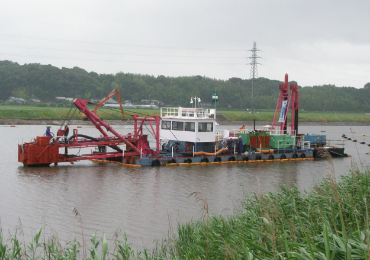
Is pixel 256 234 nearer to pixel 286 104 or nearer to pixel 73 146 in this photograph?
pixel 73 146

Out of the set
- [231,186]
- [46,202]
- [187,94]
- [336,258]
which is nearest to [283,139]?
[231,186]

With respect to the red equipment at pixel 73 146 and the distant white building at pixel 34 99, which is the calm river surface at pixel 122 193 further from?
the distant white building at pixel 34 99

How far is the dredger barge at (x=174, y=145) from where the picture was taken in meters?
24.1

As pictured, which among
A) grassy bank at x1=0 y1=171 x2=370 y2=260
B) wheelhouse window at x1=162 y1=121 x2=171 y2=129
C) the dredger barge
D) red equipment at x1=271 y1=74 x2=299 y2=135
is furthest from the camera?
red equipment at x1=271 y1=74 x2=299 y2=135

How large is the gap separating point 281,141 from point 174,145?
8.15 metres

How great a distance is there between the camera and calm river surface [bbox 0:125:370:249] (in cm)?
1334

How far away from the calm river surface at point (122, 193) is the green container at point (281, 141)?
2334 millimetres

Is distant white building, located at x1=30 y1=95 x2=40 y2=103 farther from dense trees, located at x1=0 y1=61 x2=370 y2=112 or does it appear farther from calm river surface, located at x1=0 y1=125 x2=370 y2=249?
calm river surface, located at x1=0 y1=125 x2=370 y2=249

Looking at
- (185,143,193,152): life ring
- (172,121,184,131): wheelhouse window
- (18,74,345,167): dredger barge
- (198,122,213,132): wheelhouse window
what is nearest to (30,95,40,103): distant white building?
(18,74,345,167): dredger barge

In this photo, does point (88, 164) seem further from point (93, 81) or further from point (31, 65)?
point (31, 65)

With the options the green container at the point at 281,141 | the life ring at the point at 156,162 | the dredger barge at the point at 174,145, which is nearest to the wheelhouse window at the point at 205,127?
the dredger barge at the point at 174,145

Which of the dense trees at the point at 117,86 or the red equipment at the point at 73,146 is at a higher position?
the dense trees at the point at 117,86

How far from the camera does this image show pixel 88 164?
26.7 m

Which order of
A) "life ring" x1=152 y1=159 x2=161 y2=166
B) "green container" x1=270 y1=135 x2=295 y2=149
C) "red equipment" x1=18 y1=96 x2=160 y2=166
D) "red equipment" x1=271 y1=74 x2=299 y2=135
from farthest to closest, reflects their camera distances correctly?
"red equipment" x1=271 y1=74 x2=299 y2=135 < "green container" x1=270 y1=135 x2=295 y2=149 < "life ring" x1=152 y1=159 x2=161 y2=166 < "red equipment" x1=18 y1=96 x2=160 y2=166
